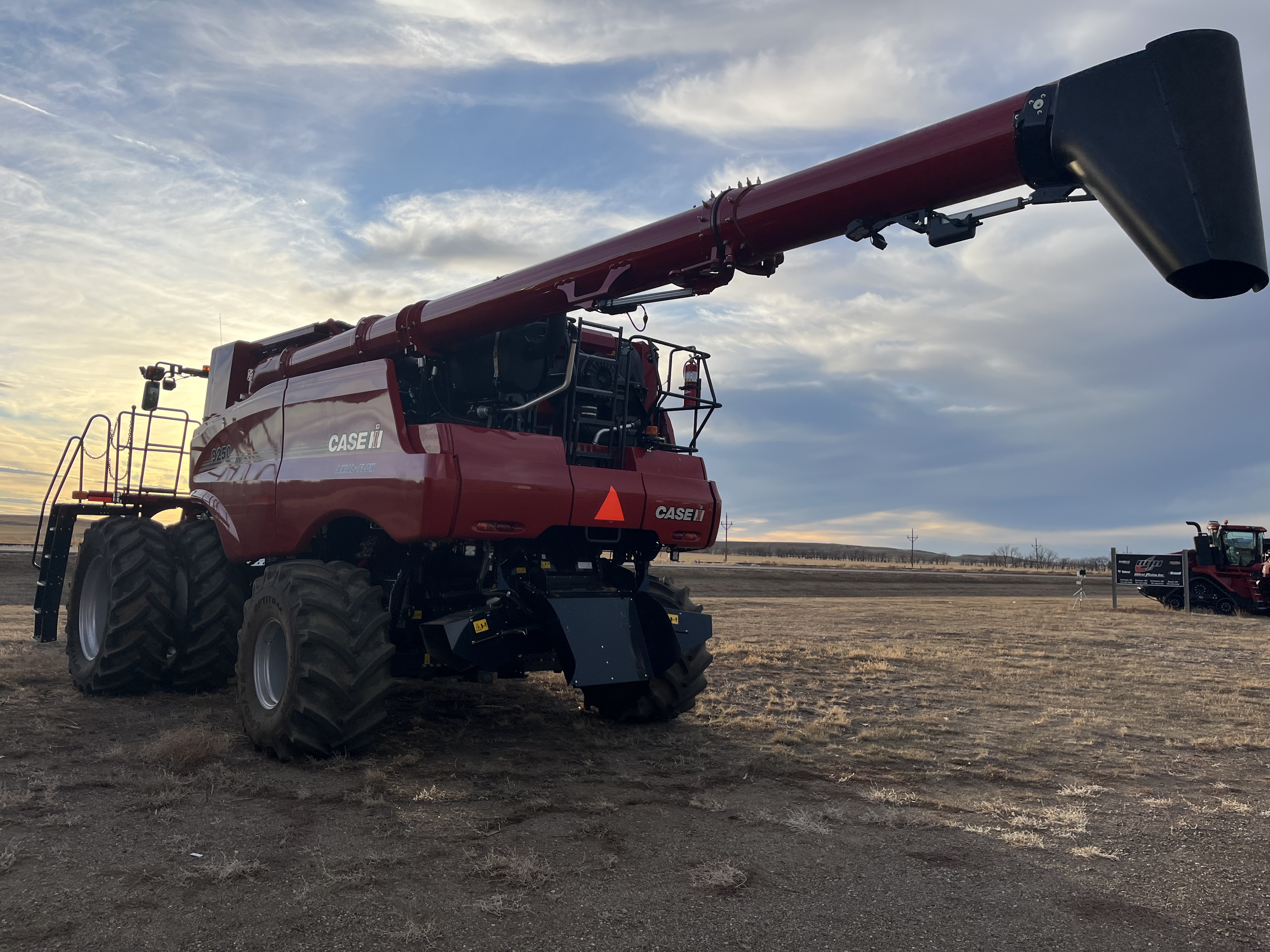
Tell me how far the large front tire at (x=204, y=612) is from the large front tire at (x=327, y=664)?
2.42m

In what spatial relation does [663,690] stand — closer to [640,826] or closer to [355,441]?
[640,826]

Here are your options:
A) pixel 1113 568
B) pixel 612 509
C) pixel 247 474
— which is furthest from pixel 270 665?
pixel 1113 568

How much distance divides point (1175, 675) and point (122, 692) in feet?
42.0

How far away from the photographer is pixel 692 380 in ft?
24.6

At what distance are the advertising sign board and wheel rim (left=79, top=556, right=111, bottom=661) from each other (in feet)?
81.4

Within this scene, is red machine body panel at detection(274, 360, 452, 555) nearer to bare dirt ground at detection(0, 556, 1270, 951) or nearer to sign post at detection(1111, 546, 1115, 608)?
bare dirt ground at detection(0, 556, 1270, 951)

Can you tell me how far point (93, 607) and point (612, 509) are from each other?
6.10 meters

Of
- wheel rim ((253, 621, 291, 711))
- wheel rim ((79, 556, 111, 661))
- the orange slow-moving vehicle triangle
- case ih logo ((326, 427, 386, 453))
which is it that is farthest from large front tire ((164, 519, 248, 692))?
the orange slow-moving vehicle triangle

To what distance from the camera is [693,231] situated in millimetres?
5441

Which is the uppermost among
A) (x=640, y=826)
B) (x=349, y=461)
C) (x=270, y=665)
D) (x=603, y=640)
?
(x=349, y=461)

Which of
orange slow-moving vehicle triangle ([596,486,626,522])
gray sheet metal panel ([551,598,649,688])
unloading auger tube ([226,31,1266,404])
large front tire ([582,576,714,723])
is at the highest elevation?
unloading auger tube ([226,31,1266,404])

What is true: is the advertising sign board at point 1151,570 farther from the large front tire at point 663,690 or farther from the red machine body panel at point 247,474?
the red machine body panel at point 247,474

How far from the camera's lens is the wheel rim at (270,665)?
21.4 feet

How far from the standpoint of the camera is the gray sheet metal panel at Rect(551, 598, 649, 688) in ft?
20.6
